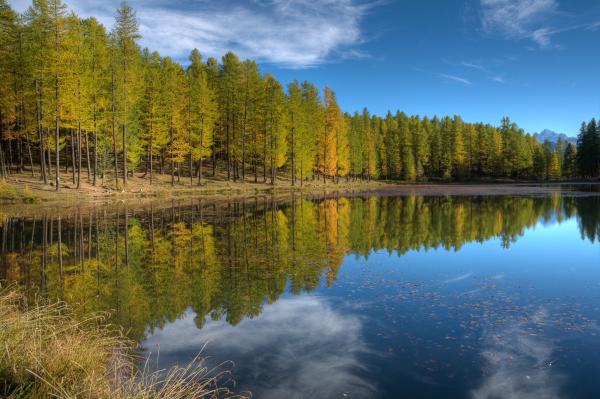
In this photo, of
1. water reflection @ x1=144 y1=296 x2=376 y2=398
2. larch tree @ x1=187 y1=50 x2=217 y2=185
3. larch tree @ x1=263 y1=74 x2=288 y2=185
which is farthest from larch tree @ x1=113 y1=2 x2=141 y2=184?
water reflection @ x1=144 y1=296 x2=376 y2=398

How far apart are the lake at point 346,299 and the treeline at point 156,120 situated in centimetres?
1796

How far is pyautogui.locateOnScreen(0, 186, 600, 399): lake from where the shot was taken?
728 centimetres

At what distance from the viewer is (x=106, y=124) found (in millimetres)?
43969

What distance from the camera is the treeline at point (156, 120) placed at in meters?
37.5

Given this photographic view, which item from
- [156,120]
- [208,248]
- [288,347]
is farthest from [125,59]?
[288,347]

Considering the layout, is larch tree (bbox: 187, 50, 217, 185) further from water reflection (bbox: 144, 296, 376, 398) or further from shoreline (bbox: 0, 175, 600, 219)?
water reflection (bbox: 144, 296, 376, 398)

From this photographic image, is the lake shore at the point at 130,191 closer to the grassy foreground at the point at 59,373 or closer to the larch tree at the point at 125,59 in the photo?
the larch tree at the point at 125,59

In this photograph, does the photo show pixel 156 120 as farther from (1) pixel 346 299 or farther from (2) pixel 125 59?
(1) pixel 346 299

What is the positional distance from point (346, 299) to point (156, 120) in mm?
42216

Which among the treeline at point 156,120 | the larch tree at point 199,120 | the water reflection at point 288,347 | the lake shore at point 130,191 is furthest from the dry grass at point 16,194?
the water reflection at point 288,347

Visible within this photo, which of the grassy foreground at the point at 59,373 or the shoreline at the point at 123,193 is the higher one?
the shoreline at the point at 123,193

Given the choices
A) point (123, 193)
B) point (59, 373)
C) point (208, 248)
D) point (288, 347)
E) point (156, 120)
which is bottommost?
point (288, 347)

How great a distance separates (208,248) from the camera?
1845cm

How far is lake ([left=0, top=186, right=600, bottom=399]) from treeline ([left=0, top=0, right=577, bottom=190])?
58.9ft
